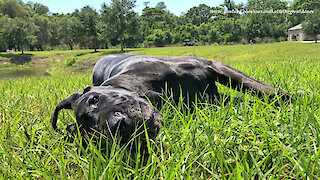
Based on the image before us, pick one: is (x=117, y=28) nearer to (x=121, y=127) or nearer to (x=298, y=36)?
(x=298, y=36)

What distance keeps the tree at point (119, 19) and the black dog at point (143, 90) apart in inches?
1952

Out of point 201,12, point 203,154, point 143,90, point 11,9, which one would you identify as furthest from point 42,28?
point 201,12

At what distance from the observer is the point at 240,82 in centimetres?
261

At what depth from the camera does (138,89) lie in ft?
7.15

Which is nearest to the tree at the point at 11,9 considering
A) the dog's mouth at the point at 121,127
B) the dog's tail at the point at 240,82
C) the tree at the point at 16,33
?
the tree at the point at 16,33

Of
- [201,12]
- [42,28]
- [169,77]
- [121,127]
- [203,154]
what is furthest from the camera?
[201,12]

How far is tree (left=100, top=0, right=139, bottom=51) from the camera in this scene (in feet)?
164

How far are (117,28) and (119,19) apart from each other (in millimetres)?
2054

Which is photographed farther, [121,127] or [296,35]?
[296,35]

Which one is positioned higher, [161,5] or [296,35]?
[161,5]

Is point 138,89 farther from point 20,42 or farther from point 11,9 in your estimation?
point 11,9

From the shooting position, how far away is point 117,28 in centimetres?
5041

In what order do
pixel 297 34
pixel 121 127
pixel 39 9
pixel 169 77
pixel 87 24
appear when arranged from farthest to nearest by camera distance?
pixel 39 9, pixel 297 34, pixel 87 24, pixel 169 77, pixel 121 127

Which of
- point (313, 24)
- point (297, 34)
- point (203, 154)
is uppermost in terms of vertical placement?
point (313, 24)
